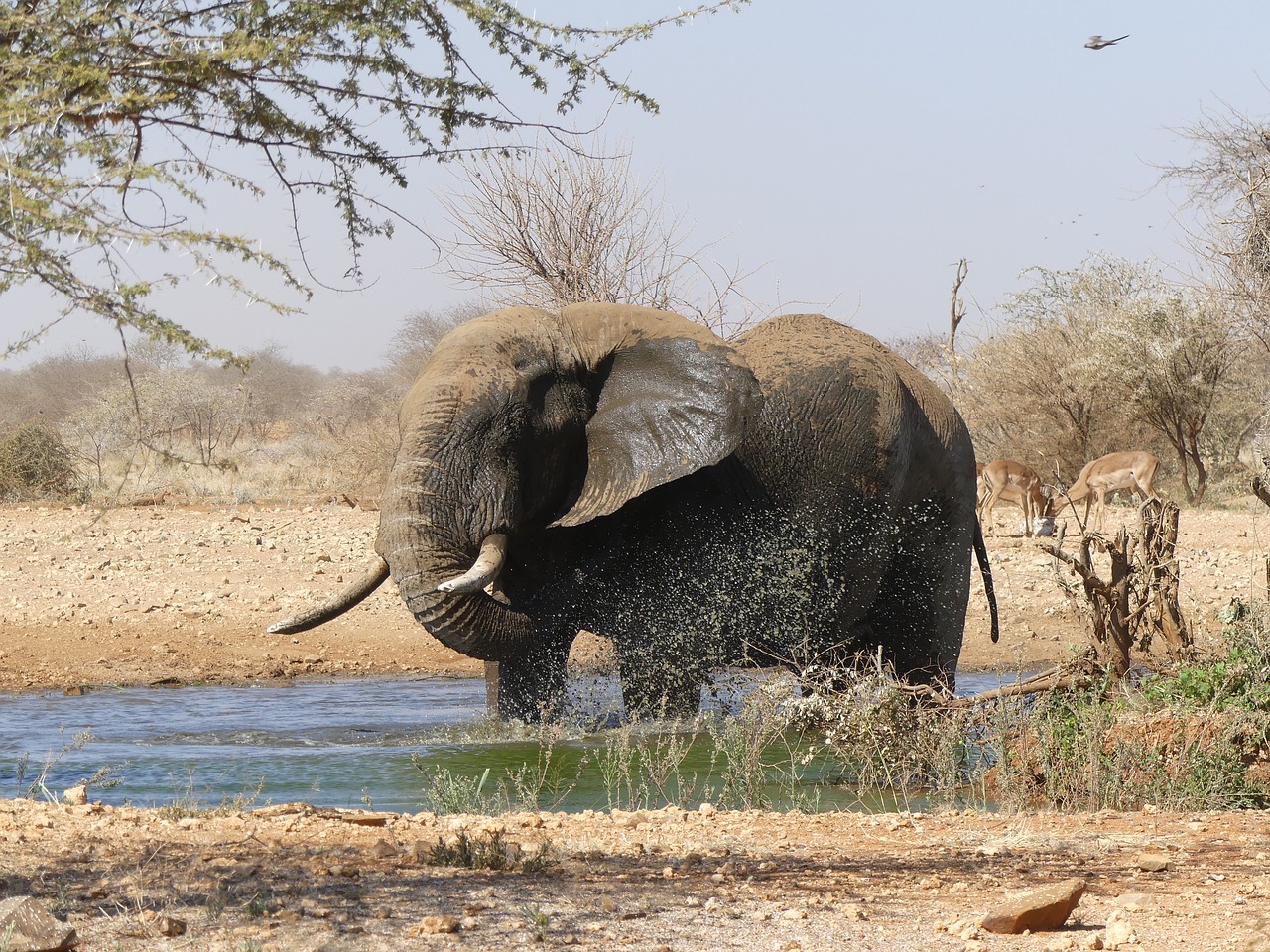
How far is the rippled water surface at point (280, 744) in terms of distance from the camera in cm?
740

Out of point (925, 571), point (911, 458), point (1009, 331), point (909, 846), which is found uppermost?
point (1009, 331)

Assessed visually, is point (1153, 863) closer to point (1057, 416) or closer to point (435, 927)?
point (435, 927)

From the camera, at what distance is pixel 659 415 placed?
332 inches

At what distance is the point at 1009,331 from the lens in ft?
94.5

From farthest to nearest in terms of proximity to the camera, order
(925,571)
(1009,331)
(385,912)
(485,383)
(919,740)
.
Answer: (1009,331) < (925,571) < (485,383) < (919,740) < (385,912)

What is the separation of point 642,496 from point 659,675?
995 millimetres

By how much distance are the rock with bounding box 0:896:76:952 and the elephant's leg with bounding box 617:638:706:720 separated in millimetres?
4949

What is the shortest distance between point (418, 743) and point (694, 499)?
6.69ft

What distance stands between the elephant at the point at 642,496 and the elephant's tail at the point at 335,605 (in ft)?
0.05

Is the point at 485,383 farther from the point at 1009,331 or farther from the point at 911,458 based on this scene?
the point at 1009,331

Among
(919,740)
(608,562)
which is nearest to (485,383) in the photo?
(608,562)

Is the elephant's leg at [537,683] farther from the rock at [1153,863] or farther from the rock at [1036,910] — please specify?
the rock at [1036,910]

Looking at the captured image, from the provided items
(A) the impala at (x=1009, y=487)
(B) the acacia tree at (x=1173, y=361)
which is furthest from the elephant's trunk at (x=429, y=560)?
(B) the acacia tree at (x=1173, y=361)

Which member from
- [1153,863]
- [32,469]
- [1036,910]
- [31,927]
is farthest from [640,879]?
[32,469]
